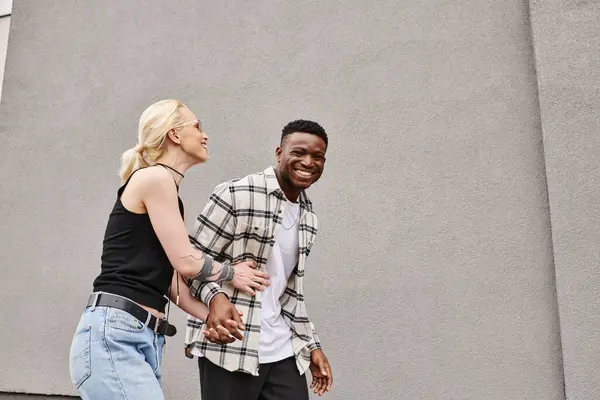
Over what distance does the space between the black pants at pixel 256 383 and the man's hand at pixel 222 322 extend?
0.35 m

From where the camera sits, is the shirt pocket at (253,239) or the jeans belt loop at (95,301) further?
the shirt pocket at (253,239)

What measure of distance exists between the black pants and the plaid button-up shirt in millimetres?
45

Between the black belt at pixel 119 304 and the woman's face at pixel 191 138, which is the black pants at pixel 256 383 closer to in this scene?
the black belt at pixel 119 304

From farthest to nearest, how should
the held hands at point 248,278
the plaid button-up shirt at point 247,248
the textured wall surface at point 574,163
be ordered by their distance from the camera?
the textured wall surface at point 574,163 → the plaid button-up shirt at point 247,248 → the held hands at point 248,278

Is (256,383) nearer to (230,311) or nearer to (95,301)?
(230,311)

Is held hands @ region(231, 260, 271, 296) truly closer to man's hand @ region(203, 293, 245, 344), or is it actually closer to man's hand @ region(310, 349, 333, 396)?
man's hand @ region(203, 293, 245, 344)

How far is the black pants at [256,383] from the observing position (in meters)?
2.72

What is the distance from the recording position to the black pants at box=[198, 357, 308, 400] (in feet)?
8.91

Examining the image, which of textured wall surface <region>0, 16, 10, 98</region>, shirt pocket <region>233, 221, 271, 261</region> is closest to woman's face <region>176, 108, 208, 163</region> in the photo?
shirt pocket <region>233, 221, 271, 261</region>

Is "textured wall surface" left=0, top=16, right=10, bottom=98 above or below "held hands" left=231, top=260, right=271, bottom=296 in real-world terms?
above

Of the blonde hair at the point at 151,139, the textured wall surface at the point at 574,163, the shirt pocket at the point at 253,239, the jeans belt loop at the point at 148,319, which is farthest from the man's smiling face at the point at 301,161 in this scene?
the textured wall surface at the point at 574,163

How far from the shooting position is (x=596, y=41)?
4.14 meters

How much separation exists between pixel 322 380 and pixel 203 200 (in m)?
2.38

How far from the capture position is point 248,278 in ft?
8.50
